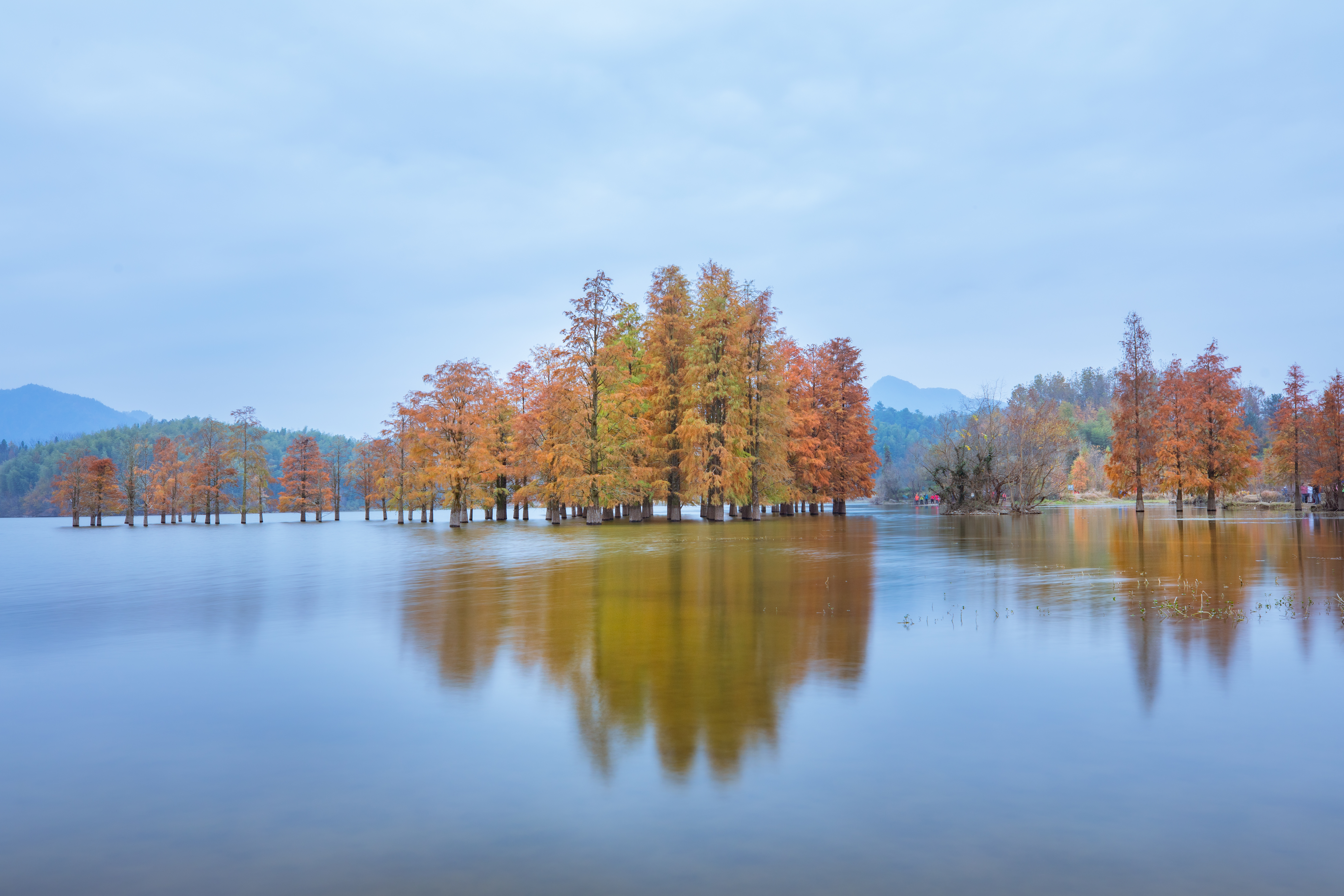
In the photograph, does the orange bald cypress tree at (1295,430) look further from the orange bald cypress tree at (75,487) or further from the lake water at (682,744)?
the orange bald cypress tree at (75,487)

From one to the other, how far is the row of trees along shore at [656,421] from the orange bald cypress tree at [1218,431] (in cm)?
2375

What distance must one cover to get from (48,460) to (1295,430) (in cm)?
19117

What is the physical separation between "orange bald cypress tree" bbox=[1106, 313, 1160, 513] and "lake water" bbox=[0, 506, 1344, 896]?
49723 mm

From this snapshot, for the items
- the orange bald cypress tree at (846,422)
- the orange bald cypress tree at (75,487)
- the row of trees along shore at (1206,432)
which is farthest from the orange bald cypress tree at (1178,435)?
the orange bald cypress tree at (75,487)

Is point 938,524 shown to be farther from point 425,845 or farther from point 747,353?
point 425,845

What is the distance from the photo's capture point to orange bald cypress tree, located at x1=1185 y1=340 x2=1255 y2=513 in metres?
56.4

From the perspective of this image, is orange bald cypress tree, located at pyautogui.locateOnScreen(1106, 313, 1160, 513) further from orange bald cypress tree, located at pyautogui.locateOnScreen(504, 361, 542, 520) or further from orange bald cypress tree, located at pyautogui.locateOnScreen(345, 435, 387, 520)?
orange bald cypress tree, located at pyautogui.locateOnScreen(345, 435, 387, 520)

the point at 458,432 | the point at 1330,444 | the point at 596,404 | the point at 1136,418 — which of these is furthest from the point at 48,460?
the point at 1330,444

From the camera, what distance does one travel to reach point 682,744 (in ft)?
19.9

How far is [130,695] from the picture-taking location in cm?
787

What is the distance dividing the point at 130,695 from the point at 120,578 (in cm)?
1602

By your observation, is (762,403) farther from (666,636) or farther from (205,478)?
(205,478)

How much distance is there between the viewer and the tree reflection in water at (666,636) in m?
6.57

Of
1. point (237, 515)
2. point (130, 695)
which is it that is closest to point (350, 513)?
point (237, 515)
